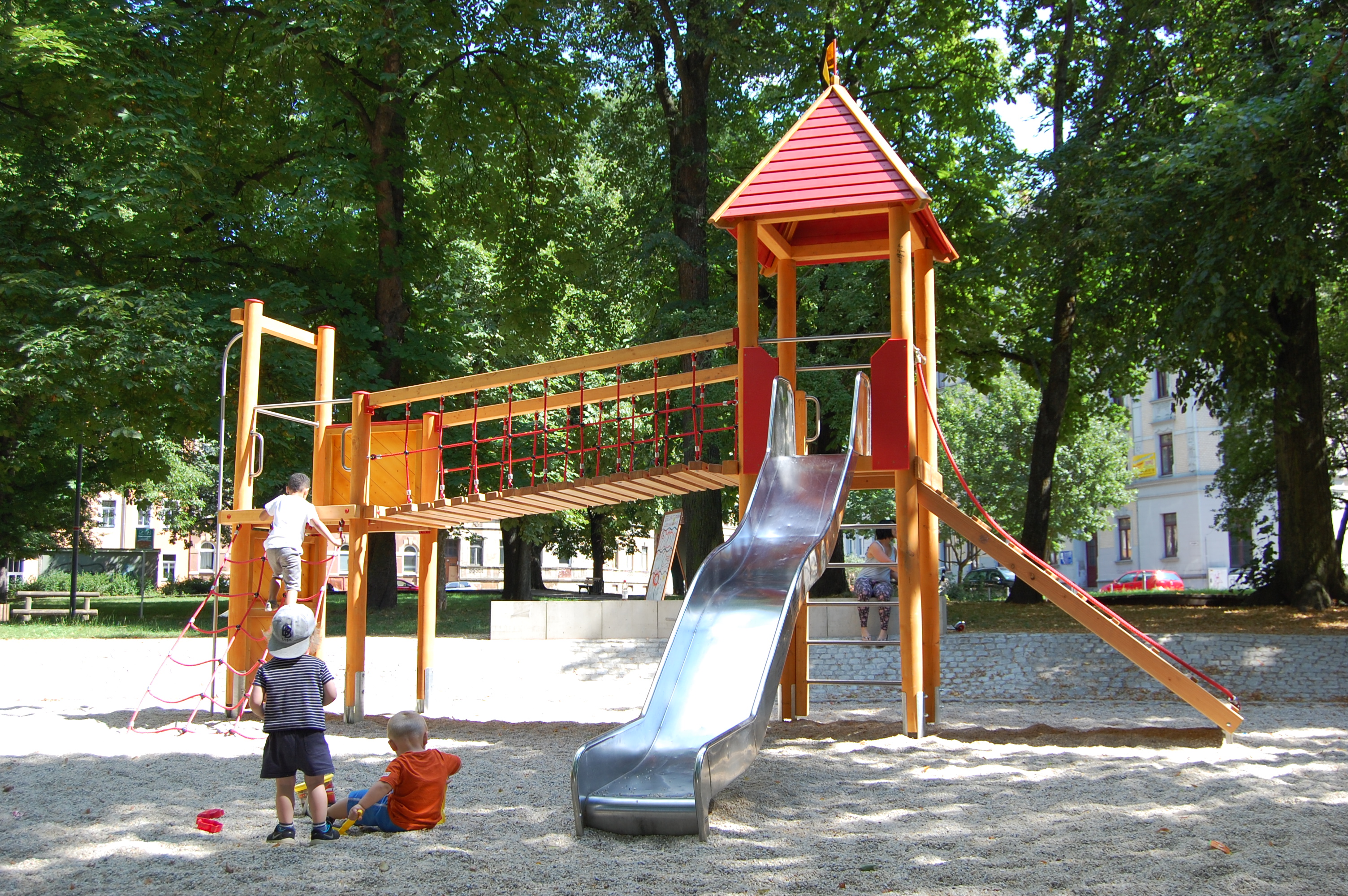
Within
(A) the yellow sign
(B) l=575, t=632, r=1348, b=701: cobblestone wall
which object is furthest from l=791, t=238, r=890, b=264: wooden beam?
(A) the yellow sign

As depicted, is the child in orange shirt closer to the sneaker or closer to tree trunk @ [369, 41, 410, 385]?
the sneaker

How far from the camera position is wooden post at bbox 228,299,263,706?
1150 cm

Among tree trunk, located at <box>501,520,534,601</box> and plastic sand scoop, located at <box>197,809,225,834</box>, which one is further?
tree trunk, located at <box>501,520,534,601</box>

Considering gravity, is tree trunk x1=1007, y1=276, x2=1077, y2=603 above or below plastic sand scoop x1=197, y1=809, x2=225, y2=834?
above

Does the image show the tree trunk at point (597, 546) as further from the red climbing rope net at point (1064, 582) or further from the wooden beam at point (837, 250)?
the red climbing rope net at point (1064, 582)

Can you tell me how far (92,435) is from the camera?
795 inches

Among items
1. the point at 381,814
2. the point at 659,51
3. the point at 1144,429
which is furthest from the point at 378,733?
the point at 1144,429

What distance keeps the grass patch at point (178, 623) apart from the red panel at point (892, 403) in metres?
8.82

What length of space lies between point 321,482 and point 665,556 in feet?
24.3

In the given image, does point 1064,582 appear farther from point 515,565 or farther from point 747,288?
point 515,565

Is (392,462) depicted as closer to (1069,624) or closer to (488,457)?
(1069,624)

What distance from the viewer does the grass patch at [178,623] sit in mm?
18891

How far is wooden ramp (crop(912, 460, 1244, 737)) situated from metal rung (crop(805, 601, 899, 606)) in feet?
4.04

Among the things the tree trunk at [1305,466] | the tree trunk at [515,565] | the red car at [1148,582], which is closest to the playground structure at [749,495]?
the tree trunk at [1305,466]
